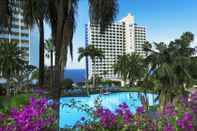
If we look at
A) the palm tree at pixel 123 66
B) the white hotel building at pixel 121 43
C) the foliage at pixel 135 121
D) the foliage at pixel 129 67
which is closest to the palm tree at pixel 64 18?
the foliage at pixel 135 121

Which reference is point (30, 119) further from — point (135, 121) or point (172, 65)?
point (172, 65)

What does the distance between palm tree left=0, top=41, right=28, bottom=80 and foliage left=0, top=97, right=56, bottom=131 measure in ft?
125

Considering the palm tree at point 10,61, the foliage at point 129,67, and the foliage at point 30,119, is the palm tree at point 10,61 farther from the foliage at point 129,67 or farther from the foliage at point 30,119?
the foliage at point 30,119

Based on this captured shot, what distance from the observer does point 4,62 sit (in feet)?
135

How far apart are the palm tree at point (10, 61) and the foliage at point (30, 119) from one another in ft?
125

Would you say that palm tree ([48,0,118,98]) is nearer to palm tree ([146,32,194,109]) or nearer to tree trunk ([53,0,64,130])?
tree trunk ([53,0,64,130])

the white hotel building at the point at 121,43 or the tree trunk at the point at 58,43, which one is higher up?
the white hotel building at the point at 121,43

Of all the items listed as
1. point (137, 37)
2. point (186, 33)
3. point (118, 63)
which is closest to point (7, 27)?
point (186, 33)

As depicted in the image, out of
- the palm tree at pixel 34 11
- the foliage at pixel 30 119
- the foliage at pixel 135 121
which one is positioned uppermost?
the palm tree at pixel 34 11

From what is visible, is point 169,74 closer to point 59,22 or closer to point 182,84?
point 182,84

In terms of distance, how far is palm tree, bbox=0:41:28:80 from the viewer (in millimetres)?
40938

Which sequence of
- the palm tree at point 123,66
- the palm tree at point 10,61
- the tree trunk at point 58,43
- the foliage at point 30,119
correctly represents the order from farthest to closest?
the palm tree at point 123,66, the palm tree at point 10,61, the tree trunk at point 58,43, the foliage at point 30,119

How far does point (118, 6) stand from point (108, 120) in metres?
3.64

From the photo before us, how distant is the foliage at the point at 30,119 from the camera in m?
2.58
